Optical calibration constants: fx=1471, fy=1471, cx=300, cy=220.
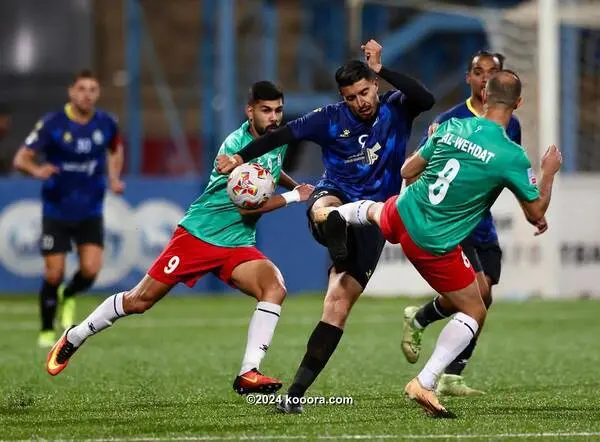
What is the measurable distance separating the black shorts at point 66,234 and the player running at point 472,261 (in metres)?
4.94

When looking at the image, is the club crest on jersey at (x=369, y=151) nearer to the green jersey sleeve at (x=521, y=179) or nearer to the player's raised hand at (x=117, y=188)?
the green jersey sleeve at (x=521, y=179)

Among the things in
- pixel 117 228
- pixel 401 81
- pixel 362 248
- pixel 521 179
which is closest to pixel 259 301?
pixel 362 248

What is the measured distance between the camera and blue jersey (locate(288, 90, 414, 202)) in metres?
8.68

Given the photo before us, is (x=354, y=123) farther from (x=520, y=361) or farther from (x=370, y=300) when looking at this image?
(x=370, y=300)

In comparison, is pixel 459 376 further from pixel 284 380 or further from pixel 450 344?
pixel 450 344

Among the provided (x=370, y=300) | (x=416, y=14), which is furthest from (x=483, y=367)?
(x=416, y=14)

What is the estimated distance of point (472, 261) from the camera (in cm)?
981

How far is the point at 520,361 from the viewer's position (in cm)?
1202

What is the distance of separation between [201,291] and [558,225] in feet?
18.4

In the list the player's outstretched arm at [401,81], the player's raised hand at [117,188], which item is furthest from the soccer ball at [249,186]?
the player's raised hand at [117,188]

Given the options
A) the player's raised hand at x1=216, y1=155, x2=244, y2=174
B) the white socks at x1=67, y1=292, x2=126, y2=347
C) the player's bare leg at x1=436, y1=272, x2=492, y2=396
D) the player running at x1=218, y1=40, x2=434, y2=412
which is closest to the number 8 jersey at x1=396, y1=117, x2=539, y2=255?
the player running at x1=218, y1=40, x2=434, y2=412

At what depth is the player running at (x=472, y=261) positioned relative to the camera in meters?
9.61

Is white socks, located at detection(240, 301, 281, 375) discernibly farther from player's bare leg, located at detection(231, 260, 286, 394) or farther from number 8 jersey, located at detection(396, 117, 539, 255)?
number 8 jersey, located at detection(396, 117, 539, 255)

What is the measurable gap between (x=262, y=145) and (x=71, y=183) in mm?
6081
